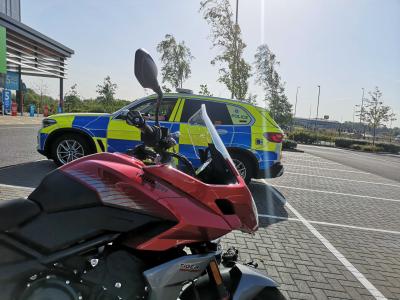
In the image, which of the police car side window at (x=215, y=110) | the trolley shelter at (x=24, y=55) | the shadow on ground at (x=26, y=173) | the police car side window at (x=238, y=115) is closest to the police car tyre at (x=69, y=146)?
the shadow on ground at (x=26, y=173)

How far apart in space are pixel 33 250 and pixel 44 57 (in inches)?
1348

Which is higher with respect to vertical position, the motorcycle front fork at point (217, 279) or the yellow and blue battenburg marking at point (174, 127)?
the yellow and blue battenburg marking at point (174, 127)

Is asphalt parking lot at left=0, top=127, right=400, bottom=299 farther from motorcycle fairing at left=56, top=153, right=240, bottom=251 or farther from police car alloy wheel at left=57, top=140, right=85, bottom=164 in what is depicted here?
motorcycle fairing at left=56, top=153, right=240, bottom=251

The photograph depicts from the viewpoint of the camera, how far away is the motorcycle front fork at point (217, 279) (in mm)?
2074

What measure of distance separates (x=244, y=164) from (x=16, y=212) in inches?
229

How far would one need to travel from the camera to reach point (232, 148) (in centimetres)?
738

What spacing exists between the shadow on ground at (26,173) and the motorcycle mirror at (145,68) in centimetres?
492

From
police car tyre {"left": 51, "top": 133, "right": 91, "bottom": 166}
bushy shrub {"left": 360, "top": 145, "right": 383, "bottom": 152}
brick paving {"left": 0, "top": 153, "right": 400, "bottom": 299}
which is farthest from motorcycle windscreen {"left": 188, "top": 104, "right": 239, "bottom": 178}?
bushy shrub {"left": 360, "top": 145, "right": 383, "bottom": 152}

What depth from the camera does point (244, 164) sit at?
289 inches

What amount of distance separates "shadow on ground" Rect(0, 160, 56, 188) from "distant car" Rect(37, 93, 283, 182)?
1.52ft

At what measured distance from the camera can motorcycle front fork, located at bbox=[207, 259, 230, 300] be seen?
207 cm

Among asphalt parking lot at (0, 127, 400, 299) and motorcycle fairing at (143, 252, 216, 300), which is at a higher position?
motorcycle fairing at (143, 252, 216, 300)

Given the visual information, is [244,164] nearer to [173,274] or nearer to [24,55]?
[173,274]

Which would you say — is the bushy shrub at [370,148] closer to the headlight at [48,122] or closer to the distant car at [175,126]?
the distant car at [175,126]
